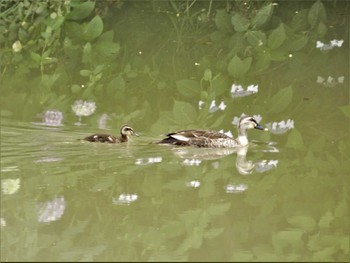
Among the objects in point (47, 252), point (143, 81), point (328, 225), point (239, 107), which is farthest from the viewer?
point (143, 81)

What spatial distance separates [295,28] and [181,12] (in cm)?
251

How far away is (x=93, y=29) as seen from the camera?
13320mm

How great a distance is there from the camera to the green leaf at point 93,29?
1322 centimetres

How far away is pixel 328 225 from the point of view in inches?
265

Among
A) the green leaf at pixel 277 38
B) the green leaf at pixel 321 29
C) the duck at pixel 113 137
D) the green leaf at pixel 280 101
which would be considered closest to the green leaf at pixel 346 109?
the green leaf at pixel 280 101

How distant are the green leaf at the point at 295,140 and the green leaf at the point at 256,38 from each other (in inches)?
169

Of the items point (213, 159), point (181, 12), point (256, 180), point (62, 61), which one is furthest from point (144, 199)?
point (181, 12)

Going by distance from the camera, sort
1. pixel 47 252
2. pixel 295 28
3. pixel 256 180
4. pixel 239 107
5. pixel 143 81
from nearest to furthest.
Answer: pixel 47 252
pixel 256 180
pixel 239 107
pixel 143 81
pixel 295 28

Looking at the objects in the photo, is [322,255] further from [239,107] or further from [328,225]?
[239,107]

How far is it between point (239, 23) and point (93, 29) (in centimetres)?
224

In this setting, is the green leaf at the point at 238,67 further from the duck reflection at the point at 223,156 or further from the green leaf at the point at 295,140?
the duck reflection at the point at 223,156

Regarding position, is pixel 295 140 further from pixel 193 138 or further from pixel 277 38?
pixel 277 38

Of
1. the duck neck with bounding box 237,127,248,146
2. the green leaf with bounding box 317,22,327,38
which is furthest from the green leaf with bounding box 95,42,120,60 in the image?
the duck neck with bounding box 237,127,248,146

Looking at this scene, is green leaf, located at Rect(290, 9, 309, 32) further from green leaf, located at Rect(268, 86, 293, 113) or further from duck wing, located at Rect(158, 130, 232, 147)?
duck wing, located at Rect(158, 130, 232, 147)
